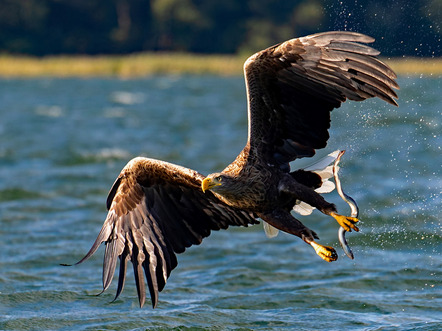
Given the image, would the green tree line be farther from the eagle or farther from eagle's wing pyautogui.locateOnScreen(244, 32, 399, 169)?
eagle's wing pyautogui.locateOnScreen(244, 32, 399, 169)

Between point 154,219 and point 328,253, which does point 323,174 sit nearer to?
point 328,253

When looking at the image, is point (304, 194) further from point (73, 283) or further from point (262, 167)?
point (73, 283)

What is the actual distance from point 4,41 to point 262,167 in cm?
5227

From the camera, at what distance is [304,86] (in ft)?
19.9

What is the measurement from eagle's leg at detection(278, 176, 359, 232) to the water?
104cm

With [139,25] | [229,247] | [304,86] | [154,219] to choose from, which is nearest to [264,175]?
[304,86]

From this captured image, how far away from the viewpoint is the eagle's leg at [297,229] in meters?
6.06

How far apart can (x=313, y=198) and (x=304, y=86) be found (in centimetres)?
70

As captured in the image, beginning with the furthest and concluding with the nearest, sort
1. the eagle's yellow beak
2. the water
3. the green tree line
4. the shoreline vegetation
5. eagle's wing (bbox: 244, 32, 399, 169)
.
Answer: the green tree line < the shoreline vegetation < the water < the eagle's yellow beak < eagle's wing (bbox: 244, 32, 399, 169)

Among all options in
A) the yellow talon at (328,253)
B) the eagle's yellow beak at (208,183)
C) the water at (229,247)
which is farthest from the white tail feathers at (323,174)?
the water at (229,247)

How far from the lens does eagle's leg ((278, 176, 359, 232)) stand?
6035 millimetres

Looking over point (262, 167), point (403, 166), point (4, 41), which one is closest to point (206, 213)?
point (262, 167)

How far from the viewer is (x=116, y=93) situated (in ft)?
118

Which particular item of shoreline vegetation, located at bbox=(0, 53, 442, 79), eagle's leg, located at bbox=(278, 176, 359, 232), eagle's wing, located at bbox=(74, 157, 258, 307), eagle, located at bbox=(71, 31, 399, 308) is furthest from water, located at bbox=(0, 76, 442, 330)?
shoreline vegetation, located at bbox=(0, 53, 442, 79)
